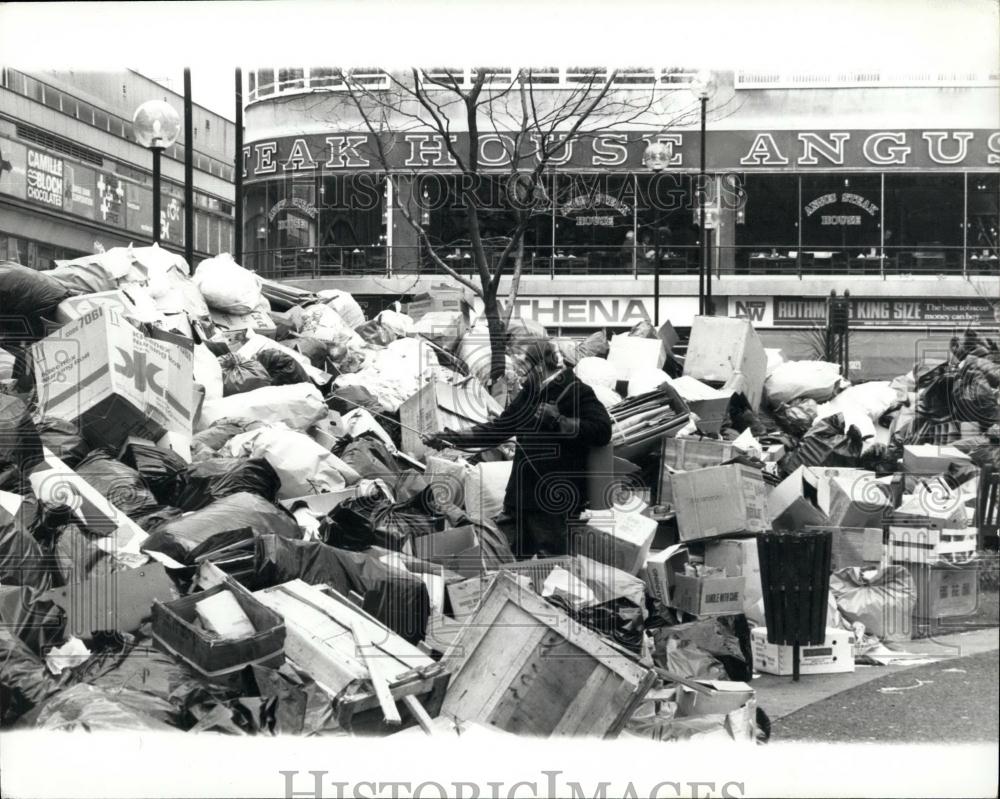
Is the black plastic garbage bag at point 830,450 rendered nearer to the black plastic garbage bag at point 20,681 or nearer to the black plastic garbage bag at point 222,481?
the black plastic garbage bag at point 222,481

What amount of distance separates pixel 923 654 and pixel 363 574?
293 centimetres

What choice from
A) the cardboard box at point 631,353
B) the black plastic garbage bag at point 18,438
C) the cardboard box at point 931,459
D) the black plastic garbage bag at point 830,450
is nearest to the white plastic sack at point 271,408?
the black plastic garbage bag at point 18,438

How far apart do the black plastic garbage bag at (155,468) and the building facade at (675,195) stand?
4.94ft

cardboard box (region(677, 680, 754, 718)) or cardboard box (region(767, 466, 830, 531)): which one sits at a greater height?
cardboard box (region(767, 466, 830, 531))

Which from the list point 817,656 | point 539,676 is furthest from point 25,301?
point 817,656

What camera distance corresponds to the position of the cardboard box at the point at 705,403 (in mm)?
6949

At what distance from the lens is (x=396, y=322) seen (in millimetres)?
7289

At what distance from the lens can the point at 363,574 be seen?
191 inches

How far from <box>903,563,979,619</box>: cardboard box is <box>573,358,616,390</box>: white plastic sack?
6.63 feet

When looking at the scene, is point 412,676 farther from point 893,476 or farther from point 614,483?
point 893,476

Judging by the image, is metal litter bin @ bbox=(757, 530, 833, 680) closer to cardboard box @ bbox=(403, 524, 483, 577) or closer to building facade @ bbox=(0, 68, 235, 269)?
cardboard box @ bbox=(403, 524, 483, 577)

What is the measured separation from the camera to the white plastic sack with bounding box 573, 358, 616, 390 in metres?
6.98

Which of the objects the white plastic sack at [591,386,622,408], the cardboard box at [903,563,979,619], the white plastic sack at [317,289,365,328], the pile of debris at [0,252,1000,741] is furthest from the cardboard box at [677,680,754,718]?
the white plastic sack at [317,289,365,328]

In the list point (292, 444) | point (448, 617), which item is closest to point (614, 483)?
point (448, 617)
